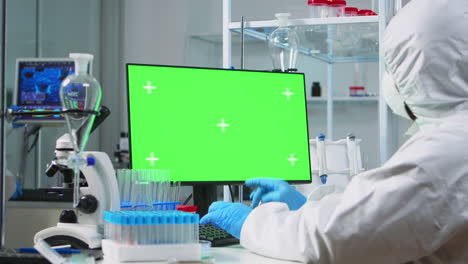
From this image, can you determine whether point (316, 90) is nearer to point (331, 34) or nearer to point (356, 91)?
point (356, 91)

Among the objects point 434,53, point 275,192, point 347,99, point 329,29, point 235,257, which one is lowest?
point 235,257

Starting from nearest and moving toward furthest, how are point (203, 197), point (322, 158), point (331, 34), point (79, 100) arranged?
point (79, 100) < point (203, 197) < point (322, 158) < point (331, 34)

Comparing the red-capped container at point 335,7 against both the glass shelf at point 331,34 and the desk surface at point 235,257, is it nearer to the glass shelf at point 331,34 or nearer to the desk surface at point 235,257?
the glass shelf at point 331,34

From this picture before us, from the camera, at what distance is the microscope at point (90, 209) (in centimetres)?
121

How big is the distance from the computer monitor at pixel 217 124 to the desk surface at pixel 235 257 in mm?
363

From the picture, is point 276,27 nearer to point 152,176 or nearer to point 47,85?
point 152,176

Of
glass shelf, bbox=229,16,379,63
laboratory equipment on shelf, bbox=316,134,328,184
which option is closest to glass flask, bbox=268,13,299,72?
glass shelf, bbox=229,16,379,63

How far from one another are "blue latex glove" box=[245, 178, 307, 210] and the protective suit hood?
16.5 inches

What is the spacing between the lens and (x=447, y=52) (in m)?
1.16

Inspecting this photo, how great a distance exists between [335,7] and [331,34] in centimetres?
17

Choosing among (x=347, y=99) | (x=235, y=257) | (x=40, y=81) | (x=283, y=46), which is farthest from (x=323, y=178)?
(x=347, y=99)

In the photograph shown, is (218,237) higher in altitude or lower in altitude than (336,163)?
lower

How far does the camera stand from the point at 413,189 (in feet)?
3.53

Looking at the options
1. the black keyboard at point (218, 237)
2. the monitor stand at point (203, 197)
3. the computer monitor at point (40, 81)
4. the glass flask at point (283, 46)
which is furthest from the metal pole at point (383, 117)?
the computer monitor at point (40, 81)
